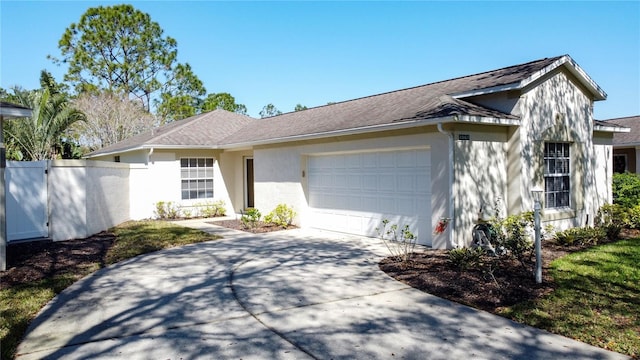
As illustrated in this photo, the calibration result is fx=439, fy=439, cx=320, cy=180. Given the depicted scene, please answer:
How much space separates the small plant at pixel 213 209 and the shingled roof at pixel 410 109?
2459 millimetres

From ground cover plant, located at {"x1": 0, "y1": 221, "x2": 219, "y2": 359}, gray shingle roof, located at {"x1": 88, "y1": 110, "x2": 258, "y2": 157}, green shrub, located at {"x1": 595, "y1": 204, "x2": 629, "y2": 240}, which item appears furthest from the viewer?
gray shingle roof, located at {"x1": 88, "y1": 110, "x2": 258, "y2": 157}

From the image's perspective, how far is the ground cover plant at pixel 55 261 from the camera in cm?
550

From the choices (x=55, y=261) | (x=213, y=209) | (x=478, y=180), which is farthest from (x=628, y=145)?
(x=55, y=261)

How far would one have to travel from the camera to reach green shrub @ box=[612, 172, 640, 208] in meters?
13.9

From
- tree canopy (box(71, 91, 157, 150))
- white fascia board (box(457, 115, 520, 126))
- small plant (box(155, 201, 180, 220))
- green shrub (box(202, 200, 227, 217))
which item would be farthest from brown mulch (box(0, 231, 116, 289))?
tree canopy (box(71, 91, 157, 150))

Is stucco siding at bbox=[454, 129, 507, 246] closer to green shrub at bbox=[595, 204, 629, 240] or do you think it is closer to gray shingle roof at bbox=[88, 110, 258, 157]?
green shrub at bbox=[595, 204, 629, 240]

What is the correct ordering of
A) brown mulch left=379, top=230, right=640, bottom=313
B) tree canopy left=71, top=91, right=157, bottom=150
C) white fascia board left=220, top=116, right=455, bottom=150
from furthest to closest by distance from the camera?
tree canopy left=71, top=91, right=157, bottom=150, white fascia board left=220, top=116, right=455, bottom=150, brown mulch left=379, top=230, right=640, bottom=313

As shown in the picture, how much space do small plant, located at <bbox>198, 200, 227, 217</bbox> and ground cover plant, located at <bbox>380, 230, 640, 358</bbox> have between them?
10670mm

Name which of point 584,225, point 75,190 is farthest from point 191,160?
point 584,225

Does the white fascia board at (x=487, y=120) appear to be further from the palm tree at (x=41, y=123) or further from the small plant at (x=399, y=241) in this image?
the palm tree at (x=41, y=123)

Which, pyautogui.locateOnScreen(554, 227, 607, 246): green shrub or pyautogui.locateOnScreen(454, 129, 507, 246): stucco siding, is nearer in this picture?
pyautogui.locateOnScreen(454, 129, 507, 246): stucco siding

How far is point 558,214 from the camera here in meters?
11.1

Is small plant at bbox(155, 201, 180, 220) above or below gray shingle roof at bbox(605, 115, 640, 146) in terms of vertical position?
below

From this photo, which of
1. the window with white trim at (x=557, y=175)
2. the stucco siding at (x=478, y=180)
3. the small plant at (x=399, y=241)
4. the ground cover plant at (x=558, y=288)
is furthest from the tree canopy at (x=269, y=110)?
the ground cover plant at (x=558, y=288)
